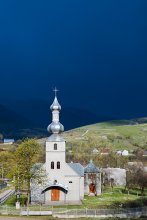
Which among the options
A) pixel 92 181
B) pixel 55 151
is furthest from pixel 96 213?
pixel 92 181

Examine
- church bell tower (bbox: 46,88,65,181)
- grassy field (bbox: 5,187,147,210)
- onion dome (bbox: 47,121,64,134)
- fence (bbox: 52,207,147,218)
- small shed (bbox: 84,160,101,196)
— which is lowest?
fence (bbox: 52,207,147,218)

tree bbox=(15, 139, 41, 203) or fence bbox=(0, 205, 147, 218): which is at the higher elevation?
tree bbox=(15, 139, 41, 203)

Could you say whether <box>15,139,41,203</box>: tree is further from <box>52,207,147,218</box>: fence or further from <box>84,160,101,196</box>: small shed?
<box>84,160,101,196</box>: small shed

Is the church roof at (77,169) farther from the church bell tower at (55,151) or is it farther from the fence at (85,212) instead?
the fence at (85,212)

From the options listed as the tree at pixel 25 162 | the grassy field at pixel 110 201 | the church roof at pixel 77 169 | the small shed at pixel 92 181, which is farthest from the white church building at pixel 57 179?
the small shed at pixel 92 181

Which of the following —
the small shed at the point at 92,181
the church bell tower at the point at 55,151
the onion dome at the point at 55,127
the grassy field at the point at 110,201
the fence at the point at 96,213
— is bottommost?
the fence at the point at 96,213

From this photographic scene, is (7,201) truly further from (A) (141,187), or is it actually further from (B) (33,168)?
(A) (141,187)

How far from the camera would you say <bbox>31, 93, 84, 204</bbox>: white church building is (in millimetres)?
89062

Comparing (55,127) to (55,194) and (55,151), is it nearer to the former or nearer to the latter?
(55,151)

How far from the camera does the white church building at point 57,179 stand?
89.1 meters

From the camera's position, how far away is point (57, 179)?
91.1 m

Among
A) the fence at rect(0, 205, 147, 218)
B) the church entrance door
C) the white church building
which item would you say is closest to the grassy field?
the white church building

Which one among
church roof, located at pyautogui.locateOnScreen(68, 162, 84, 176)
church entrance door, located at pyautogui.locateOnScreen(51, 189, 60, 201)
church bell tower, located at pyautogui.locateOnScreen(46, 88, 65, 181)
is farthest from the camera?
church roof, located at pyautogui.locateOnScreen(68, 162, 84, 176)

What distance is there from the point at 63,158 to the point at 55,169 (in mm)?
2051
